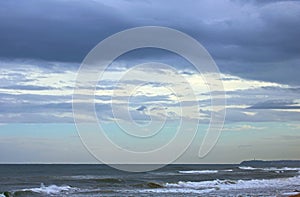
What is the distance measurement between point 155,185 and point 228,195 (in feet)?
38.2

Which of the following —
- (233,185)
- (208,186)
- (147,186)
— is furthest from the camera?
(233,185)

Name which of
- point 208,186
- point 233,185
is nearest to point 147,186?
point 208,186

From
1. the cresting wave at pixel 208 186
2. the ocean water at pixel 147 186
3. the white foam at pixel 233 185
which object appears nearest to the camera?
the ocean water at pixel 147 186

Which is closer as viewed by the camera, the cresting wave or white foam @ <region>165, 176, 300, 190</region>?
the cresting wave

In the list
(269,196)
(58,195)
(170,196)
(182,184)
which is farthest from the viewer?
(182,184)

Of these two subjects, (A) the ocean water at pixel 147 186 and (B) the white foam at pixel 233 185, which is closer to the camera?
(A) the ocean water at pixel 147 186

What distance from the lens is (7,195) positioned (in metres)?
35.8

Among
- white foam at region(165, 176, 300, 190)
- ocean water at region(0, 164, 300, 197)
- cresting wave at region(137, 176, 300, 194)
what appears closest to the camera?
ocean water at region(0, 164, 300, 197)

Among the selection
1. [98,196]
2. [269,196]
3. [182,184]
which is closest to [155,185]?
[182,184]

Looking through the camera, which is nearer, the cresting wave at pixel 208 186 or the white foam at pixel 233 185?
the cresting wave at pixel 208 186

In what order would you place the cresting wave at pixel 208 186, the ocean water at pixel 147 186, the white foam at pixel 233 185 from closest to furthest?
the ocean water at pixel 147 186 → the cresting wave at pixel 208 186 → the white foam at pixel 233 185

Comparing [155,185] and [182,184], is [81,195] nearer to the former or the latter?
[155,185]

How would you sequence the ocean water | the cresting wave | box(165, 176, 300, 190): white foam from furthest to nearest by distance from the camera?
box(165, 176, 300, 190): white foam
the cresting wave
the ocean water

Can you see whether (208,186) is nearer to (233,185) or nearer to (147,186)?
(233,185)
